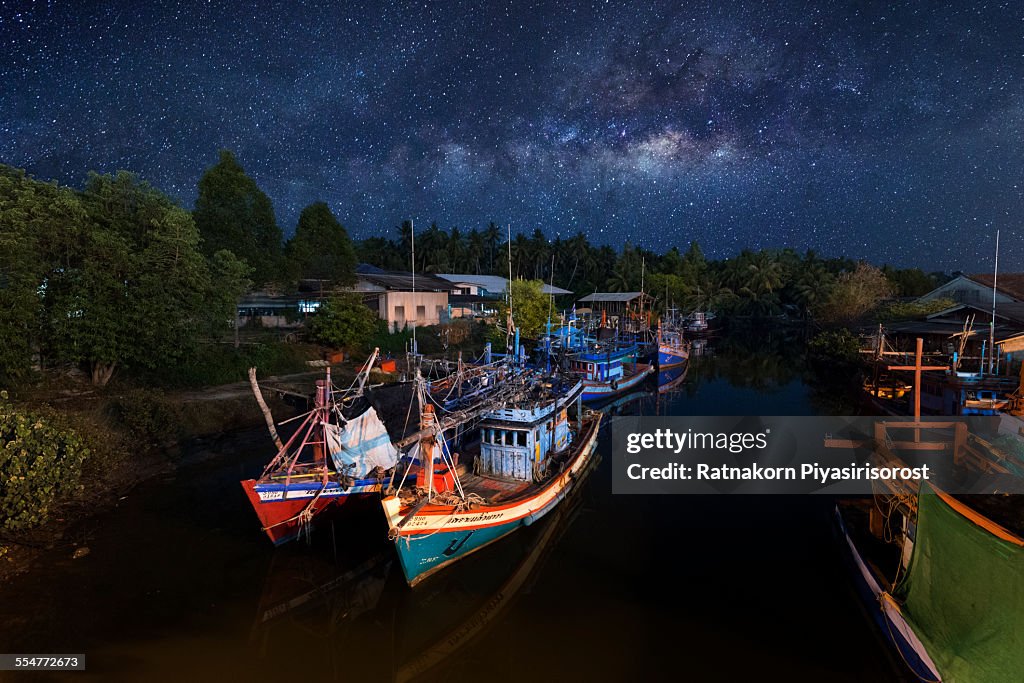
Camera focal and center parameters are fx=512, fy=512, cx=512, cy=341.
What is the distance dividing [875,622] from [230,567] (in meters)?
18.7

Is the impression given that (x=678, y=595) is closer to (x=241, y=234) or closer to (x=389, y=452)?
(x=389, y=452)

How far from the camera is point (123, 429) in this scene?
81.3 feet

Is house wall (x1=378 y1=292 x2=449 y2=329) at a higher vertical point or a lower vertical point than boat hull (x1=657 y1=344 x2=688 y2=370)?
higher

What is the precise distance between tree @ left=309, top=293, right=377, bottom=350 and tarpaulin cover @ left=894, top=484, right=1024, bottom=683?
3795 centimetres

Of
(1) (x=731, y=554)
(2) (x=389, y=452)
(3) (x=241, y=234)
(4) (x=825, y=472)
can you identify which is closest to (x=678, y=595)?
(1) (x=731, y=554)

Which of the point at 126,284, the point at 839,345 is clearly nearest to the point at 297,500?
the point at 126,284

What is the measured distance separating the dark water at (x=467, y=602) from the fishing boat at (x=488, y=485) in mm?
1237

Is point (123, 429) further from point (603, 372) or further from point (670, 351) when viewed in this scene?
point (670, 351)

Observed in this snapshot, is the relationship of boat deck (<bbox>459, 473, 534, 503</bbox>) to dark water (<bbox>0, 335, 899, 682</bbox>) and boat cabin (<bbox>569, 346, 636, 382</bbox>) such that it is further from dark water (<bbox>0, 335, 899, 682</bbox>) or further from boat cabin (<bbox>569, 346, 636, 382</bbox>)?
boat cabin (<bbox>569, 346, 636, 382</bbox>)

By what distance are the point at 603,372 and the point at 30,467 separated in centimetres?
3647

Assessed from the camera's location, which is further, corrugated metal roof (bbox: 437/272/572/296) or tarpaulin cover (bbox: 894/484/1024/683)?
corrugated metal roof (bbox: 437/272/572/296)

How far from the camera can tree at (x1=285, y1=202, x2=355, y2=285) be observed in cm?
5022

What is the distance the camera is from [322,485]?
16.7m

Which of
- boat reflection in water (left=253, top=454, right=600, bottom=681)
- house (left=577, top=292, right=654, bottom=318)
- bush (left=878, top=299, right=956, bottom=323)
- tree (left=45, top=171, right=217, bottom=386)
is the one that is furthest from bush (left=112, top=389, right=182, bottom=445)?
house (left=577, top=292, right=654, bottom=318)
